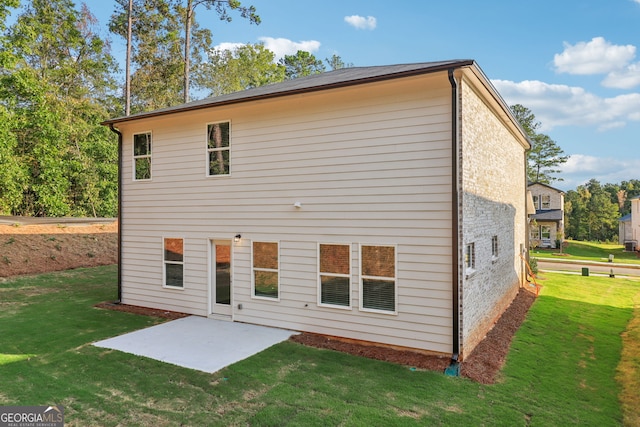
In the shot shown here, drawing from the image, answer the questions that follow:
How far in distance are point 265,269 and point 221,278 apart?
4.67 ft

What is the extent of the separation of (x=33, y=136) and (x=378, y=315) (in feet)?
82.2

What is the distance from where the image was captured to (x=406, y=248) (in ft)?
22.3

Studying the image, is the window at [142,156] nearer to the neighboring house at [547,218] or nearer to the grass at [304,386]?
the grass at [304,386]

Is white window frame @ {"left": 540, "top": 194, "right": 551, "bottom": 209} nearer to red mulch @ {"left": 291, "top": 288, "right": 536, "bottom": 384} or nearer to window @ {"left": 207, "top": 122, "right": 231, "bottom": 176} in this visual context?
red mulch @ {"left": 291, "top": 288, "right": 536, "bottom": 384}

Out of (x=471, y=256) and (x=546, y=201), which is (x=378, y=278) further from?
(x=546, y=201)

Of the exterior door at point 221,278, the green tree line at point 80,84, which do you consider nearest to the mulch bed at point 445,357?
the exterior door at point 221,278

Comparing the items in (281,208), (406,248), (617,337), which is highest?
(281,208)

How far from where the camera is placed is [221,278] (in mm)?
9125

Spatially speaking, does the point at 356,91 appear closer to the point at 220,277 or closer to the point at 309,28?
the point at 220,277

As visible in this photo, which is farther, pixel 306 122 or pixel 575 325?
pixel 575 325

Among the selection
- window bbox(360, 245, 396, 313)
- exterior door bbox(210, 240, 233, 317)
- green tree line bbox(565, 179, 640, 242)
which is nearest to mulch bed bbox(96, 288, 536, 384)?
window bbox(360, 245, 396, 313)

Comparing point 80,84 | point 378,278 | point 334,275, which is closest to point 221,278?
point 334,275

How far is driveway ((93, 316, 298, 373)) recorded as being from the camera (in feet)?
21.1

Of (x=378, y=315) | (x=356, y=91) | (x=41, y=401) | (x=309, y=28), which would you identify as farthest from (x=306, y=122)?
(x=309, y=28)
